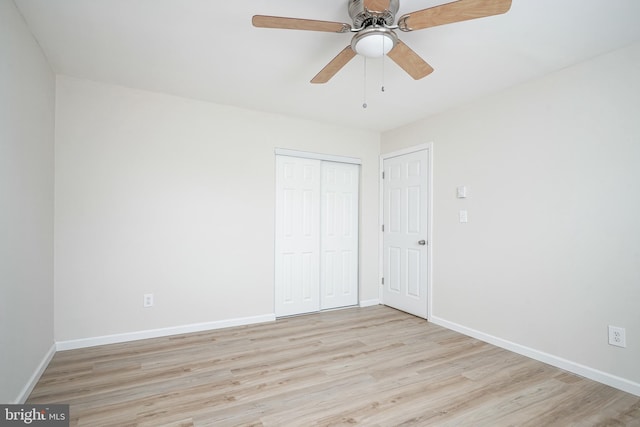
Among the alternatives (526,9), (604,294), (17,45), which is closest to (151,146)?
(17,45)

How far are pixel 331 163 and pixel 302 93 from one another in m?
1.24

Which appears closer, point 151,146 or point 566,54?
point 566,54

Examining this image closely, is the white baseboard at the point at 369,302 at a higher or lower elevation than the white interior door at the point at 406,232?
lower

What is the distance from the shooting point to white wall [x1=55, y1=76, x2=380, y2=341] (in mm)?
2768

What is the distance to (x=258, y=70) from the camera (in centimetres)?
259

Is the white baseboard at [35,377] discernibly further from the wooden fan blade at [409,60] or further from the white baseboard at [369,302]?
the white baseboard at [369,302]

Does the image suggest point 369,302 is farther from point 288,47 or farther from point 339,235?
point 288,47

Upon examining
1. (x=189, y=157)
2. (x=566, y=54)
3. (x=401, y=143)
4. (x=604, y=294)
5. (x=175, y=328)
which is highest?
(x=566, y=54)

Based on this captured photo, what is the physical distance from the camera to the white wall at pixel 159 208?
2768 millimetres

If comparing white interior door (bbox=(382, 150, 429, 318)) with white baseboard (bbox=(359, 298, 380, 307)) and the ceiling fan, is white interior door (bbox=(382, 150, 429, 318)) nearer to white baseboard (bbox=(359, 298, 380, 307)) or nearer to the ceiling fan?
white baseboard (bbox=(359, 298, 380, 307))

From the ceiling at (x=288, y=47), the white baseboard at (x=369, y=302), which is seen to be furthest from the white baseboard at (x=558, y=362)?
the ceiling at (x=288, y=47)

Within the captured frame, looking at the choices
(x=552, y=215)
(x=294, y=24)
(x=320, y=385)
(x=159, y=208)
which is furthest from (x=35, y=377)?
(x=552, y=215)

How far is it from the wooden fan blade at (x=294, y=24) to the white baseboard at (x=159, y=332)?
2.94m

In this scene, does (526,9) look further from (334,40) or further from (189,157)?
(189,157)
